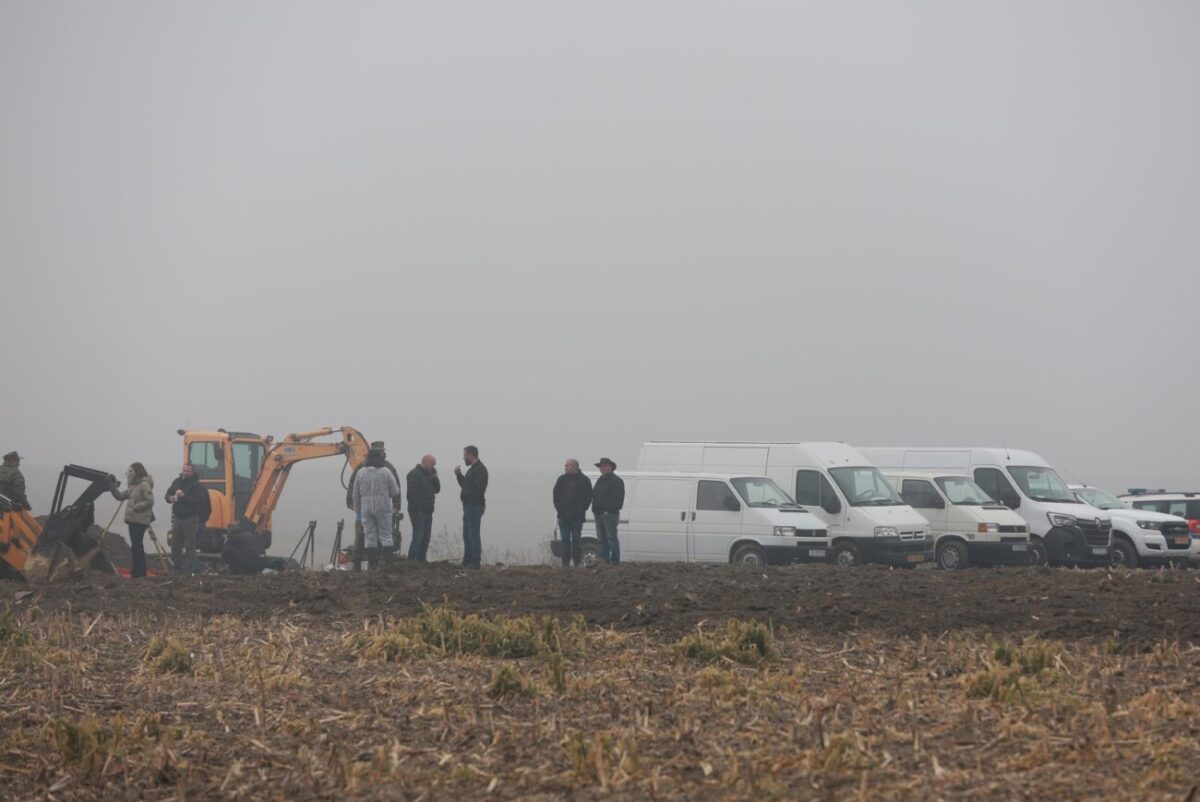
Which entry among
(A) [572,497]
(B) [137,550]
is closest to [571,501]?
(A) [572,497]

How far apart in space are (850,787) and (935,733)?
132 cm

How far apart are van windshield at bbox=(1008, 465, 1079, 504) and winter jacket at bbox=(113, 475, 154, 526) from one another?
15447mm

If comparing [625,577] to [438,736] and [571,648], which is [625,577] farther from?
[438,736]

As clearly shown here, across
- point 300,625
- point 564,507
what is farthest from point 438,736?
point 564,507

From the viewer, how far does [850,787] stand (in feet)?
22.0

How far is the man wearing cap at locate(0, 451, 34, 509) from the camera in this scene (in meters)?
20.5

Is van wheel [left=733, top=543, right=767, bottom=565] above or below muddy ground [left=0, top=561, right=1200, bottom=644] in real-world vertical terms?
above

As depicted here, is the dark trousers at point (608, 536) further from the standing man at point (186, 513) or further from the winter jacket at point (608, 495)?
the standing man at point (186, 513)

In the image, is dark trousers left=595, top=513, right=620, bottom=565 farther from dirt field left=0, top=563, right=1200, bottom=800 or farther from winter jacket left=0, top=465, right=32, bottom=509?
winter jacket left=0, top=465, right=32, bottom=509

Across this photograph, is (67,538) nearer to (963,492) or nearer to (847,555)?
(847,555)

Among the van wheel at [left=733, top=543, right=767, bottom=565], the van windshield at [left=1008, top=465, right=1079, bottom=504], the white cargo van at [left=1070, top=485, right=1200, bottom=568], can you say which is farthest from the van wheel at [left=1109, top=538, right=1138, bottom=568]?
the van wheel at [left=733, top=543, right=767, bottom=565]

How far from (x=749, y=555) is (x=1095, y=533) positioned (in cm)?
685

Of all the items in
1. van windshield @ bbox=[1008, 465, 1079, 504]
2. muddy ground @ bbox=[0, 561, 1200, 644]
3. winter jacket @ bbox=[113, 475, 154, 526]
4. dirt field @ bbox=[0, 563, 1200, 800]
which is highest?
van windshield @ bbox=[1008, 465, 1079, 504]

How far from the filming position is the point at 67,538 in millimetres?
20281
